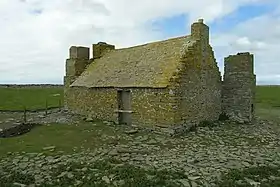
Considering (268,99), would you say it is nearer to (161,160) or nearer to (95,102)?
(95,102)

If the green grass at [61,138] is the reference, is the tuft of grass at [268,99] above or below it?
above

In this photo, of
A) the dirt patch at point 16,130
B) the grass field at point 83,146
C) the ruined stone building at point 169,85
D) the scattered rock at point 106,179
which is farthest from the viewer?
the dirt patch at point 16,130

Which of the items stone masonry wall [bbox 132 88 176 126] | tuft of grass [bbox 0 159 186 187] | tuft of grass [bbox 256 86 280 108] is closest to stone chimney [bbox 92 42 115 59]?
stone masonry wall [bbox 132 88 176 126]

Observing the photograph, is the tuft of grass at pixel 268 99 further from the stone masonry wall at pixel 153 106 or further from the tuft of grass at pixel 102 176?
the tuft of grass at pixel 102 176

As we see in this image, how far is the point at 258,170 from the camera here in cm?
1353

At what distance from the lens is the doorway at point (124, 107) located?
24.4m

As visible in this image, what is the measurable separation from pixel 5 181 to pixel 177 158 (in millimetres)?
7234

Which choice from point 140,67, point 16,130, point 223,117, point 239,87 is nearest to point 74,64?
point 140,67

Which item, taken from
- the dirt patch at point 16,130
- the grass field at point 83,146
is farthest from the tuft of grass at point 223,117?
the dirt patch at point 16,130

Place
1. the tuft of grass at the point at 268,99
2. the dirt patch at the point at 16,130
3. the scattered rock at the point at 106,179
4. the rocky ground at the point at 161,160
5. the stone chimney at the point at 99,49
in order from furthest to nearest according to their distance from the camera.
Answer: the tuft of grass at the point at 268,99
the stone chimney at the point at 99,49
the dirt patch at the point at 16,130
the rocky ground at the point at 161,160
the scattered rock at the point at 106,179

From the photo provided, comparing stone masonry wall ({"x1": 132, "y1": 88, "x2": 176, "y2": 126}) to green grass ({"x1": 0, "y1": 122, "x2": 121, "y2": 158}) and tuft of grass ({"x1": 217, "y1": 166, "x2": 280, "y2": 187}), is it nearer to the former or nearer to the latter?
green grass ({"x1": 0, "y1": 122, "x2": 121, "y2": 158})

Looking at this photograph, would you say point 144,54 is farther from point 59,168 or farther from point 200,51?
point 59,168

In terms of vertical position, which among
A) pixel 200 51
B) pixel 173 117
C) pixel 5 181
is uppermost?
pixel 200 51

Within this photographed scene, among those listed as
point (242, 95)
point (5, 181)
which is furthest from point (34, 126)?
point (242, 95)
